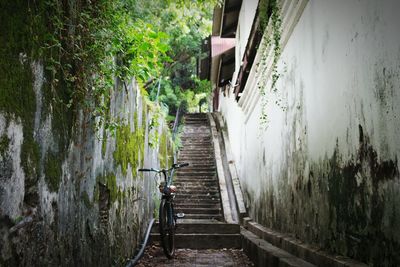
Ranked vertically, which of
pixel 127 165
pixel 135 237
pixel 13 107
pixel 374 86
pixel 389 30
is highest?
pixel 389 30

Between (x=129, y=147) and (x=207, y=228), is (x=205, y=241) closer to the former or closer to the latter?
(x=207, y=228)

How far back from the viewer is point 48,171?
292 cm

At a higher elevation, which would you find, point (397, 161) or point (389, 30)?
point (389, 30)

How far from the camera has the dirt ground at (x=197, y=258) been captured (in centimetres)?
622

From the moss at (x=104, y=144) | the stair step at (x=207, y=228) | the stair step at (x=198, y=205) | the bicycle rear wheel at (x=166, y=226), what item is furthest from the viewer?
the stair step at (x=198, y=205)

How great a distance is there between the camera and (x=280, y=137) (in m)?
5.82

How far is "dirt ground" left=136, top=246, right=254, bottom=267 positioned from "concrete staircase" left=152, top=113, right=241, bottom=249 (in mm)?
249

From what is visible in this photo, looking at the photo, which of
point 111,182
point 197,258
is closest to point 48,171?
point 111,182

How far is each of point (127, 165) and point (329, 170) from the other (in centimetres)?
317

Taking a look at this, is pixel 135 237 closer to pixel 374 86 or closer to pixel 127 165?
pixel 127 165

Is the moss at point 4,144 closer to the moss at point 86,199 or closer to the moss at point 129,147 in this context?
the moss at point 86,199

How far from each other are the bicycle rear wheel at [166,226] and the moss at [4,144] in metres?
4.15

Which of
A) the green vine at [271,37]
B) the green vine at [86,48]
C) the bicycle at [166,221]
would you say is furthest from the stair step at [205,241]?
the green vine at [86,48]

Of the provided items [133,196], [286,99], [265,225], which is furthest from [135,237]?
[286,99]
